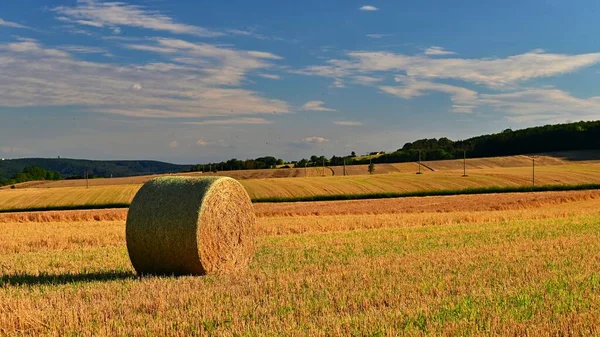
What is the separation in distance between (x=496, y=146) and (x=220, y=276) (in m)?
99.9

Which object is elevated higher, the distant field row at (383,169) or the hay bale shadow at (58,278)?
the distant field row at (383,169)

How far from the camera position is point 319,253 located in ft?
46.1

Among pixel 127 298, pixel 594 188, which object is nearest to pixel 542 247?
pixel 127 298

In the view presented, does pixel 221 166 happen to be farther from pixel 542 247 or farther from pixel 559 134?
pixel 542 247

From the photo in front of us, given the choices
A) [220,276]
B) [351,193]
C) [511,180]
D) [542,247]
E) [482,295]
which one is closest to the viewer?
[482,295]

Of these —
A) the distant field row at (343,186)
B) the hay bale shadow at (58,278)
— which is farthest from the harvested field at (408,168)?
the hay bale shadow at (58,278)

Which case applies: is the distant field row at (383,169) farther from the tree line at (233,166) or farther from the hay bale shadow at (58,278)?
the hay bale shadow at (58,278)

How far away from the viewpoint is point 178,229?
11.5 meters

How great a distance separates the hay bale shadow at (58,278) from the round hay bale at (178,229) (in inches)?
19.3

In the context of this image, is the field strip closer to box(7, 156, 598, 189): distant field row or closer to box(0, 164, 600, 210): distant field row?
box(0, 164, 600, 210): distant field row

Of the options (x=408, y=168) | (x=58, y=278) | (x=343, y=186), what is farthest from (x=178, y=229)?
(x=408, y=168)

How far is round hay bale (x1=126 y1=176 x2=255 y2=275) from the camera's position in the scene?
37.4ft

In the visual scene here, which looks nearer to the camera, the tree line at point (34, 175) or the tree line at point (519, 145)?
the tree line at point (519, 145)

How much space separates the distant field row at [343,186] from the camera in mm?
50375
